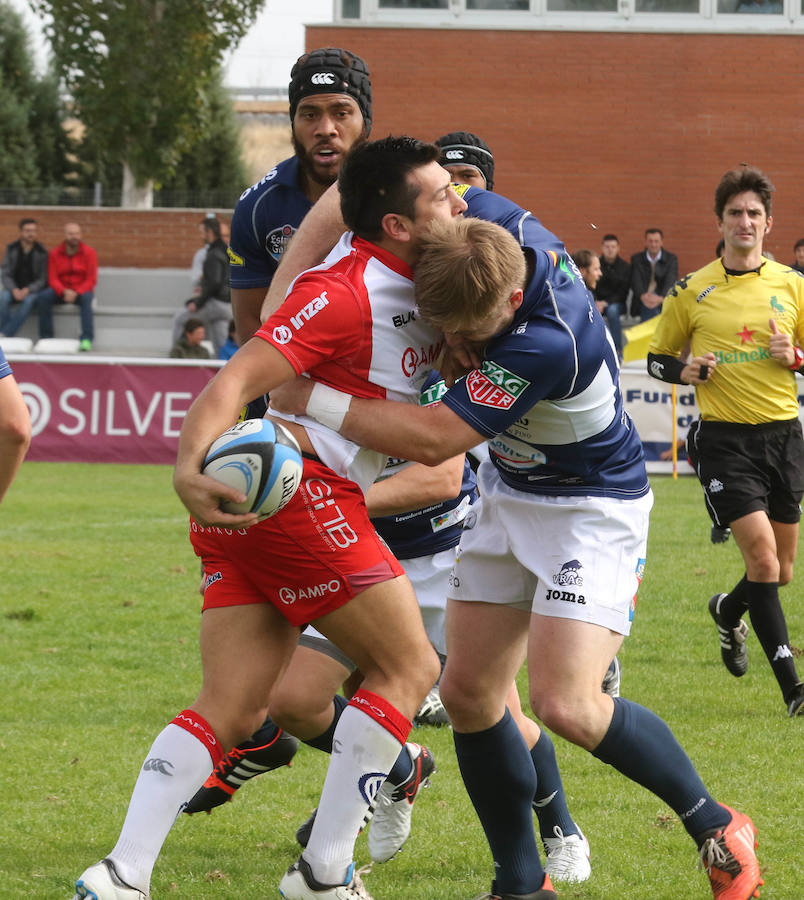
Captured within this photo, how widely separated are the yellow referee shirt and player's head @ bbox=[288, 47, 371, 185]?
297cm

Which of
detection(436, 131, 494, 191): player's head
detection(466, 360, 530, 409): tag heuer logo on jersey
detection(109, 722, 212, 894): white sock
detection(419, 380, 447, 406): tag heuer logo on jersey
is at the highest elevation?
detection(436, 131, 494, 191): player's head

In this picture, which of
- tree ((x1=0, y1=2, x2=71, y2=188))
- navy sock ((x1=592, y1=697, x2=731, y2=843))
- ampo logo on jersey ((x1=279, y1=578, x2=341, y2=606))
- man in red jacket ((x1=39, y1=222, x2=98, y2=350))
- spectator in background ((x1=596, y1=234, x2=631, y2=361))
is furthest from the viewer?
tree ((x1=0, y1=2, x2=71, y2=188))

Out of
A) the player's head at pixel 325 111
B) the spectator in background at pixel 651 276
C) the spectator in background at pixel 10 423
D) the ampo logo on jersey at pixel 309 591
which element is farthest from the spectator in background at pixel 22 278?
the ampo logo on jersey at pixel 309 591

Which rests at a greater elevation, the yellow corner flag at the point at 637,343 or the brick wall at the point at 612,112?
the brick wall at the point at 612,112

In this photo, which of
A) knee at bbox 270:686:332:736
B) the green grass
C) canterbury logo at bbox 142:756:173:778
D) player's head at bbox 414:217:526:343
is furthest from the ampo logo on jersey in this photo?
the green grass

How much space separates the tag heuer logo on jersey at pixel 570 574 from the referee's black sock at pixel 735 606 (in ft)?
10.5

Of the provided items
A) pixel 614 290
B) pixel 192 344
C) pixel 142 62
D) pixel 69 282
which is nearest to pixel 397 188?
pixel 192 344

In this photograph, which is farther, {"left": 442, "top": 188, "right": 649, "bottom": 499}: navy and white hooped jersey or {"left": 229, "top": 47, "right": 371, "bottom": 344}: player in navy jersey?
{"left": 229, "top": 47, "right": 371, "bottom": 344}: player in navy jersey

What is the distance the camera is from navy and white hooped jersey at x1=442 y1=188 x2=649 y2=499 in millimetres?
3623

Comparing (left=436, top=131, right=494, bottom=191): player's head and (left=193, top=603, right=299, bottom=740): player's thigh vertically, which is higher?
(left=436, top=131, right=494, bottom=191): player's head

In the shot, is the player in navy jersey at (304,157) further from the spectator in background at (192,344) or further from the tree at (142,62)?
the tree at (142,62)

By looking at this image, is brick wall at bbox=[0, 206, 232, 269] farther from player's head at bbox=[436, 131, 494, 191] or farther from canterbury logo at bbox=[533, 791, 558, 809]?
canterbury logo at bbox=[533, 791, 558, 809]

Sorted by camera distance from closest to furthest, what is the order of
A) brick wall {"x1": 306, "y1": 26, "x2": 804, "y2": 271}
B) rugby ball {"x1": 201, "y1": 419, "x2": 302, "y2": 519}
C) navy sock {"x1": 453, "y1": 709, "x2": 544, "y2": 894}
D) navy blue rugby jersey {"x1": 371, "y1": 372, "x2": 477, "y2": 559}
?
rugby ball {"x1": 201, "y1": 419, "x2": 302, "y2": 519}, navy sock {"x1": 453, "y1": 709, "x2": 544, "y2": 894}, navy blue rugby jersey {"x1": 371, "y1": 372, "x2": 477, "y2": 559}, brick wall {"x1": 306, "y1": 26, "x2": 804, "y2": 271}

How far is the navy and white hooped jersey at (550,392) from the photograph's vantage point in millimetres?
3623
